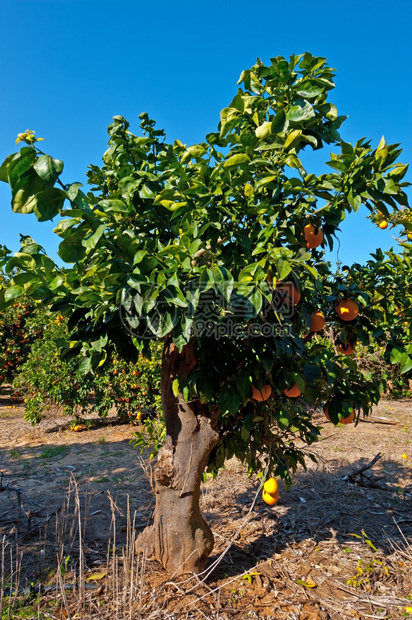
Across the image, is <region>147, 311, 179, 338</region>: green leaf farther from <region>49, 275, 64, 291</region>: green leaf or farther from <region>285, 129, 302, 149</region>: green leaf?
<region>285, 129, 302, 149</region>: green leaf

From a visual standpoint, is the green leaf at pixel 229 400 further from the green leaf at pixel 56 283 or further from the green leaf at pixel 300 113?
the green leaf at pixel 300 113

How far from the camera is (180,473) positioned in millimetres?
2262

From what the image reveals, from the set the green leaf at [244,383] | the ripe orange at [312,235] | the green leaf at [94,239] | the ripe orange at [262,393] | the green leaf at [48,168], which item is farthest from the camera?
the ripe orange at [262,393]

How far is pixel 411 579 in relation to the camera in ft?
8.23

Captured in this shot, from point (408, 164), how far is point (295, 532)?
2702 mm

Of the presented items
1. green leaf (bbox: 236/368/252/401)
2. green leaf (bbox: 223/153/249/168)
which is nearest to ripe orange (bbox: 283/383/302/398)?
green leaf (bbox: 236/368/252/401)

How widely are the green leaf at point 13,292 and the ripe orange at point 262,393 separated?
114cm

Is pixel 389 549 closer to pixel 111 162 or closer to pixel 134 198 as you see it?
pixel 134 198

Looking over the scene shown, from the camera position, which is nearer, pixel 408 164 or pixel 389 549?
pixel 408 164

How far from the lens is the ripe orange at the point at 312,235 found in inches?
68.8

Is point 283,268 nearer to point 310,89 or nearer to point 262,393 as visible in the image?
point 310,89

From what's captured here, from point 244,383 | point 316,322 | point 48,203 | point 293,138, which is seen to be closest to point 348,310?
point 316,322

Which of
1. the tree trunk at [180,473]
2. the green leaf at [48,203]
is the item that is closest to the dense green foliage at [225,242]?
the green leaf at [48,203]

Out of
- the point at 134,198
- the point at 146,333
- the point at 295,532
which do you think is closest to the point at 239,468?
the point at 295,532
